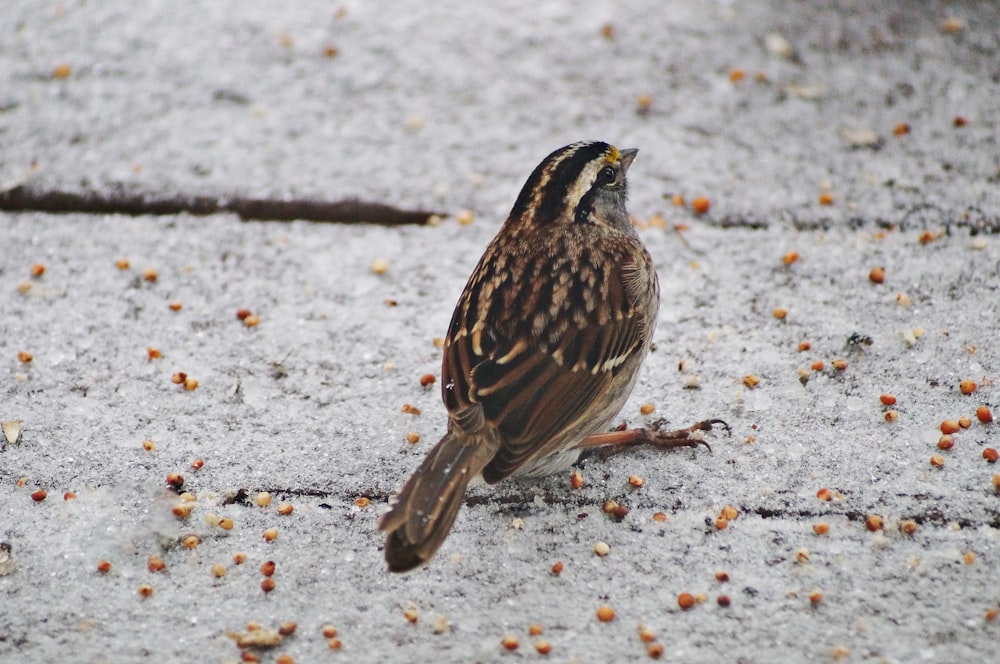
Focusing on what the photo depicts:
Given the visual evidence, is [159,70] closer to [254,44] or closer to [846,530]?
[254,44]

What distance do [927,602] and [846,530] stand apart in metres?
0.35

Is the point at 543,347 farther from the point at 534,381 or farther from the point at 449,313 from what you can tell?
the point at 449,313

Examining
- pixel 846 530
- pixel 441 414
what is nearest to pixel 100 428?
pixel 441 414

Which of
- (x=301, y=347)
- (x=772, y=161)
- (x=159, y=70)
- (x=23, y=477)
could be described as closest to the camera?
(x=23, y=477)

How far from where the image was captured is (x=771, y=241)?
15.8 feet

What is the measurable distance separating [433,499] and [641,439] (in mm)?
953

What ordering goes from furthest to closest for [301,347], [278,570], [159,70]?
[159,70] → [301,347] → [278,570]

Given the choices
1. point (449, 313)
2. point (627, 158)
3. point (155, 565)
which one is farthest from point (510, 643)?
point (627, 158)

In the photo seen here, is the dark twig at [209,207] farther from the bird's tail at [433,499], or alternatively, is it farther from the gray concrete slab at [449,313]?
the bird's tail at [433,499]

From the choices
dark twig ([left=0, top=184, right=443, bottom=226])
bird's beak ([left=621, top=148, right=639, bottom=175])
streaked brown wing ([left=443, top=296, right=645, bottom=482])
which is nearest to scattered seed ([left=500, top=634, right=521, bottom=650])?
streaked brown wing ([left=443, top=296, right=645, bottom=482])

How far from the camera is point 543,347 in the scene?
362 cm

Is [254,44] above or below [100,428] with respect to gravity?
above

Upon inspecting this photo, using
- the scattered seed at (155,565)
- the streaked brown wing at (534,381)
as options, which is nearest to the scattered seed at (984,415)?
the streaked brown wing at (534,381)

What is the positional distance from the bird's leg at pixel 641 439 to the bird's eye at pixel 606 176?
94 centimetres
